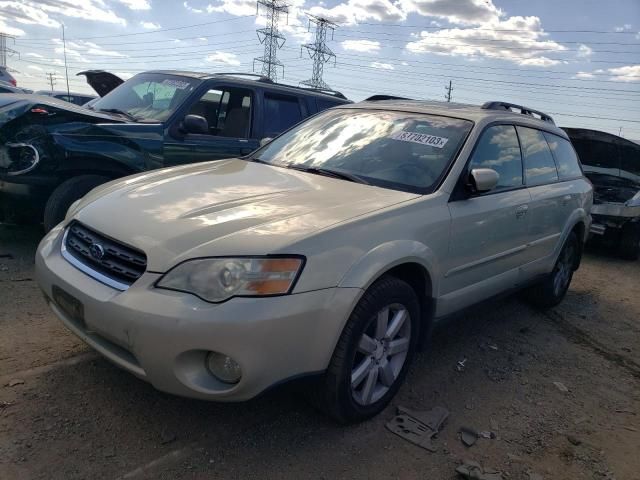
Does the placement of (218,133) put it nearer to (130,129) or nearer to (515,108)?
(130,129)

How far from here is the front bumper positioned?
220 centimetres

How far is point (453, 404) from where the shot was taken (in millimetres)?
3158

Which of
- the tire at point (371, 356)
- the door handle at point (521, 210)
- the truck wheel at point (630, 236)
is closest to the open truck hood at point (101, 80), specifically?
the door handle at point (521, 210)

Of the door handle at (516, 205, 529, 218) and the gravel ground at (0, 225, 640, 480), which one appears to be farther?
the door handle at (516, 205, 529, 218)

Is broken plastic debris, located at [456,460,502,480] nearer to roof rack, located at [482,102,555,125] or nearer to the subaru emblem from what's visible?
the subaru emblem

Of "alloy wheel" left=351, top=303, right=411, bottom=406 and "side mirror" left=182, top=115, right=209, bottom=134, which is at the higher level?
"side mirror" left=182, top=115, right=209, bottom=134

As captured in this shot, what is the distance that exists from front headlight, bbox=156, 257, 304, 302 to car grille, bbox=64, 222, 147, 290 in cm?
21

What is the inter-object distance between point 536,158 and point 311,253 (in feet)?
8.96

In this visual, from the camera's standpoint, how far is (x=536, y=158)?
4336 millimetres

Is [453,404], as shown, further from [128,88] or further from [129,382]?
[128,88]

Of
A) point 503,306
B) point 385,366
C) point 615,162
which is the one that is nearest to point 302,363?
point 385,366

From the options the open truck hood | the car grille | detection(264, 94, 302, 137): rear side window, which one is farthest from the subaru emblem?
the open truck hood

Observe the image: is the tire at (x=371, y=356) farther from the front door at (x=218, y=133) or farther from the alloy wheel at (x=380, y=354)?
the front door at (x=218, y=133)

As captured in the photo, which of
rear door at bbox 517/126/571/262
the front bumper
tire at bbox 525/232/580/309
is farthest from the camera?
tire at bbox 525/232/580/309
